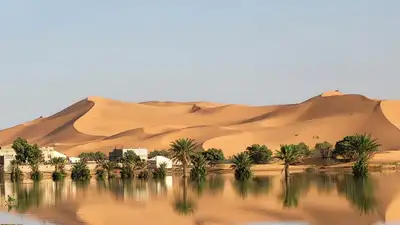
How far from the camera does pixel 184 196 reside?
137ft

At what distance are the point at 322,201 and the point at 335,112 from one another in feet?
307

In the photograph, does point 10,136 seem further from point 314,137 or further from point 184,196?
point 184,196

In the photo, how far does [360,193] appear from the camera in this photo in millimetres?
40625

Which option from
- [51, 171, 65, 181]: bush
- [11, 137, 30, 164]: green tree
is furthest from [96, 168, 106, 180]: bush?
[11, 137, 30, 164]: green tree

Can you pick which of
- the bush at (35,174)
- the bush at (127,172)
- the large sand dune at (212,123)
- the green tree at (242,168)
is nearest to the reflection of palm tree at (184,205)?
the green tree at (242,168)

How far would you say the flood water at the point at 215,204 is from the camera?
2989 centimetres

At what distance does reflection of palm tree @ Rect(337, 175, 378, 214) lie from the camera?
33406 mm

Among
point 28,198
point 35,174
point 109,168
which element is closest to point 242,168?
point 109,168

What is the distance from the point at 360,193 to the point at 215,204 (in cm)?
899

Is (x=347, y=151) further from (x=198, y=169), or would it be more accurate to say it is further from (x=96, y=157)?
(x=96, y=157)

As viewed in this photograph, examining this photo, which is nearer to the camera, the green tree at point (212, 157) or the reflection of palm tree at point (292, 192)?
the reflection of palm tree at point (292, 192)

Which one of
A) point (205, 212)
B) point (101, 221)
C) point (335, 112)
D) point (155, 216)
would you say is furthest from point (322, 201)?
point (335, 112)

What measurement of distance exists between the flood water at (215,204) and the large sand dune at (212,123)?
55859mm

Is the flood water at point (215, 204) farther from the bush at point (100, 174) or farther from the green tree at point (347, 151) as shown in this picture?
the green tree at point (347, 151)
